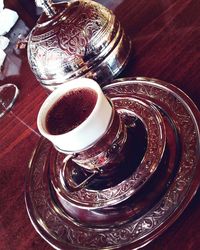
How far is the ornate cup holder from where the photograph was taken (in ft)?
1.74

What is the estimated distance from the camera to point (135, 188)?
0.56 m

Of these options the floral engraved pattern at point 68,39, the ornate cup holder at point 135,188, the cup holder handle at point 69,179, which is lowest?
the ornate cup holder at point 135,188

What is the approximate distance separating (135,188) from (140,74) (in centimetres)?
31

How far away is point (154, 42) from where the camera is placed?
0.83m

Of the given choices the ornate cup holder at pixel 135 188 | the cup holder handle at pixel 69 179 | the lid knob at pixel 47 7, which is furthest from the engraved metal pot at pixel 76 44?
the cup holder handle at pixel 69 179

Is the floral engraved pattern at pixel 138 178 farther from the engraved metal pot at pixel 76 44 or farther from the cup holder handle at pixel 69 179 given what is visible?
the engraved metal pot at pixel 76 44

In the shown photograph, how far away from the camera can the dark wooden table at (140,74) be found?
20.2 inches

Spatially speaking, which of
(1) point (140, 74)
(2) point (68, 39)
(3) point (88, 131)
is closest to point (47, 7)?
(2) point (68, 39)

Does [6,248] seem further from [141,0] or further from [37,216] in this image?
[141,0]

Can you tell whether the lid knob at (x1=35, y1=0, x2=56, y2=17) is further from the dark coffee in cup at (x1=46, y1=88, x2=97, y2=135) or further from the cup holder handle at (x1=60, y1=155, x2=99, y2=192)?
the cup holder handle at (x1=60, y1=155, x2=99, y2=192)

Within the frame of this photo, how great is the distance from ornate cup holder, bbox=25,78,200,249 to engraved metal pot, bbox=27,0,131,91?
0.12m

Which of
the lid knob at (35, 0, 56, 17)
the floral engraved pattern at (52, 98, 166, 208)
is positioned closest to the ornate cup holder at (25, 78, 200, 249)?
the floral engraved pattern at (52, 98, 166, 208)

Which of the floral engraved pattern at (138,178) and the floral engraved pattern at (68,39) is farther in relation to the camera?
the floral engraved pattern at (68,39)

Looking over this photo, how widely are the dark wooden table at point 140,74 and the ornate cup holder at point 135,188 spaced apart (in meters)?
0.02
